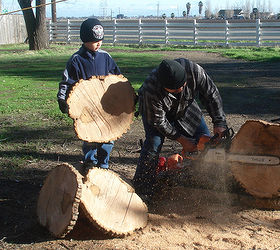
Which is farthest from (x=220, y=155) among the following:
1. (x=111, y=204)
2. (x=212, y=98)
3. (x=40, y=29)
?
(x=40, y=29)

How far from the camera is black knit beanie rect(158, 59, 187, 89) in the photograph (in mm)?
3838

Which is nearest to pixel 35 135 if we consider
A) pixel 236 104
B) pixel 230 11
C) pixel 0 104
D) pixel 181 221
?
pixel 0 104

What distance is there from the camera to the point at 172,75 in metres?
3.83

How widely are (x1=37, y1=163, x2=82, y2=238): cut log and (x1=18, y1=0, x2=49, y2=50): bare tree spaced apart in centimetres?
1886

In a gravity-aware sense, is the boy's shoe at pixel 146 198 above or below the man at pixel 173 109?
below

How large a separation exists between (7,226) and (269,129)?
2.52 m

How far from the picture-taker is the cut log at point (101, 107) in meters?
4.23

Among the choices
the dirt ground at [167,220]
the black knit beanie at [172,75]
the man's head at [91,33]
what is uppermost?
the man's head at [91,33]

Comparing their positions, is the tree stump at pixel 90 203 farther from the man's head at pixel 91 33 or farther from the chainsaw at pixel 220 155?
the man's head at pixel 91 33

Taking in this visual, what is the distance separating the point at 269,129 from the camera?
4117 mm

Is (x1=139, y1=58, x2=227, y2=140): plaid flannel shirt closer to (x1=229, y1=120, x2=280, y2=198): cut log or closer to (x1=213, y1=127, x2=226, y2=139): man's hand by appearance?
(x1=213, y1=127, x2=226, y2=139): man's hand

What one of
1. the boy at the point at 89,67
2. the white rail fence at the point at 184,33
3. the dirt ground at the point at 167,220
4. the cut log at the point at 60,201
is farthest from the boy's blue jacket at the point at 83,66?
the white rail fence at the point at 184,33

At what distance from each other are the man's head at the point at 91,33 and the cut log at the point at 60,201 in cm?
138

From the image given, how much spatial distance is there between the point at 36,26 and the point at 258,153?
19.2 metres
